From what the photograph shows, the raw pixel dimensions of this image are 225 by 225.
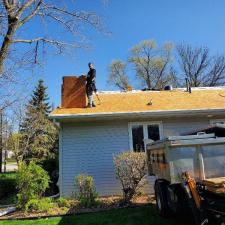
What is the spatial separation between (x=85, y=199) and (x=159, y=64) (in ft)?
97.1

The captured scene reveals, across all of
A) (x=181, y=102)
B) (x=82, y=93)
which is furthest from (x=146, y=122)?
(x=82, y=93)

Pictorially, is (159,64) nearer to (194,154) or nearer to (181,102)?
(181,102)

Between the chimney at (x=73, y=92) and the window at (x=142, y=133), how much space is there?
2478mm

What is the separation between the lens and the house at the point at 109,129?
11.9 m

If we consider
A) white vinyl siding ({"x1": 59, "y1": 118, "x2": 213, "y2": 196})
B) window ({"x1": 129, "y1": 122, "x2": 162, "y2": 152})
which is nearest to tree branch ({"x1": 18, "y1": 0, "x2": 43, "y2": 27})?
white vinyl siding ({"x1": 59, "y1": 118, "x2": 213, "y2": 196})

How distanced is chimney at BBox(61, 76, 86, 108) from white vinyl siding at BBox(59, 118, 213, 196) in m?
1.37

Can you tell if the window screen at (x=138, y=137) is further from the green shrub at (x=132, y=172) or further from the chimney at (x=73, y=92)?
the chimney at (x=73, y=92)

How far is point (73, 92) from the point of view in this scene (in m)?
13.8

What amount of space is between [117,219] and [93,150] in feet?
14.3

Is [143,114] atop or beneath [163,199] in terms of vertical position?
atop

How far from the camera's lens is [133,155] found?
33.6ft

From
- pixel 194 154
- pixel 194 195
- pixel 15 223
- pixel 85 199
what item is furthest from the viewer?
pixel 85 199

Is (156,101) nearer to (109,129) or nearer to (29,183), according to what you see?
(109,129)

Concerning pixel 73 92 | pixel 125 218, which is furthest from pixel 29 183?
pixel 73 92
